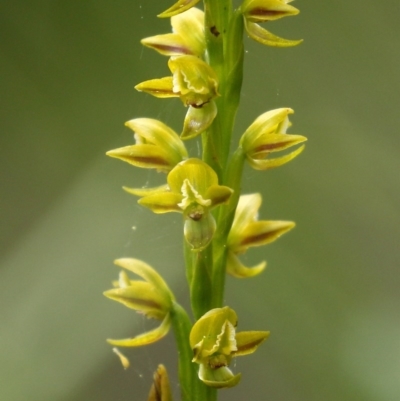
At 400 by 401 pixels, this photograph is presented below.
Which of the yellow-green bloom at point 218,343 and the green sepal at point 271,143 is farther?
the green sepal at point 271,143

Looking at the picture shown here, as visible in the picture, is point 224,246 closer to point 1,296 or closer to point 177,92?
point 177,92

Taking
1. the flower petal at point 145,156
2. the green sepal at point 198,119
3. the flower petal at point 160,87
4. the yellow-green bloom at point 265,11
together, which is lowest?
the flower petal at point 145,156

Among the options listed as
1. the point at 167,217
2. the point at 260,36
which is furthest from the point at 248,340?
the point at 167,217

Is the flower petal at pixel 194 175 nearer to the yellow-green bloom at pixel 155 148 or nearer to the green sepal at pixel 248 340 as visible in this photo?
the yellow-green bloom at pixel 155 148

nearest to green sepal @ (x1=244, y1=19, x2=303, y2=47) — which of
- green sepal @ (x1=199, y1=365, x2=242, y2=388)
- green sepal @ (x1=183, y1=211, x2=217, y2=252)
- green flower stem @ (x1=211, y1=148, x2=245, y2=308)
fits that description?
green flower stem @ (x1=211, y1=148, x2=245, y2=308)

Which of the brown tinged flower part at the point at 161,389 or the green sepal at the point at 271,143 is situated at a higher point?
the green sepal at the point at 271,143

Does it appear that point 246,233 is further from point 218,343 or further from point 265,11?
point 265,11

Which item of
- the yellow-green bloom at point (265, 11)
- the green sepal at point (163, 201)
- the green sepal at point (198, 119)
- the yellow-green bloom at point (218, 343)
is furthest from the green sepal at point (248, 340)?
the yellow-green bloom at point (265, 11)

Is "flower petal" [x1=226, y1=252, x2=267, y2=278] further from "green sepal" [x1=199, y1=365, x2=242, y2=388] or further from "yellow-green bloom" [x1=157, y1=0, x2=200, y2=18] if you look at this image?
"yellow-green bloom" [x1=157, y1=0, x2=200, y2=18]

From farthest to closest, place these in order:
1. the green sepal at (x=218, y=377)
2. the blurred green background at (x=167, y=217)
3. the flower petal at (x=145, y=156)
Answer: the blurred green background at (x=167, y=217), the flower petal at (x=145, y=156), the green sepal at (x=218, y=377)
